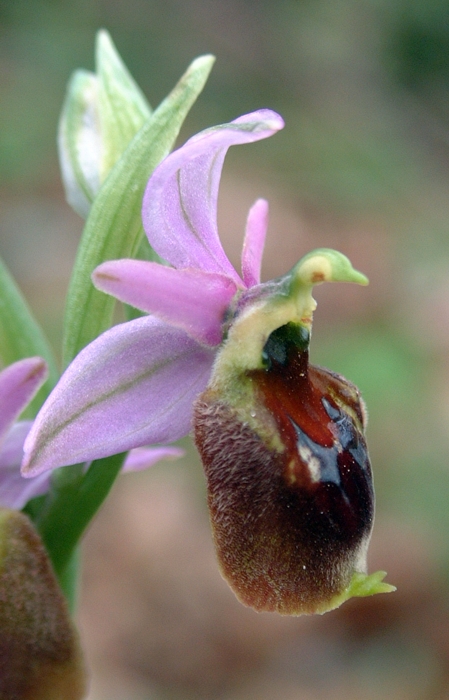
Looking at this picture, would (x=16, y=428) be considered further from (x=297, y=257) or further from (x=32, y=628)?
(x=297, y=257)

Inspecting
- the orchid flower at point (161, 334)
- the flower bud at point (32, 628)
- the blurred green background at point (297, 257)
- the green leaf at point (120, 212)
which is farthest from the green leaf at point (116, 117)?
the blurred green background at point (297, 257)

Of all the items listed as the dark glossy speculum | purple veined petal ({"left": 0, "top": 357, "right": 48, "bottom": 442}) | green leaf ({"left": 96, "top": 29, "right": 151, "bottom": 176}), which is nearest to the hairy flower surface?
the dark glossy speculum

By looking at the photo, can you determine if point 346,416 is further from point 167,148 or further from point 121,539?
point 121,539

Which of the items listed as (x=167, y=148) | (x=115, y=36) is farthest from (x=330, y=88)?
(x=167, y=148)

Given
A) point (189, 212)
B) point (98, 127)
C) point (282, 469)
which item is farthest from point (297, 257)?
point (282, 469)

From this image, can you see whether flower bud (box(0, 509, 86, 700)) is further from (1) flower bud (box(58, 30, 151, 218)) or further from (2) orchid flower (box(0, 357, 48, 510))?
(1) flower bud (box(58, 30, 151, 218))
